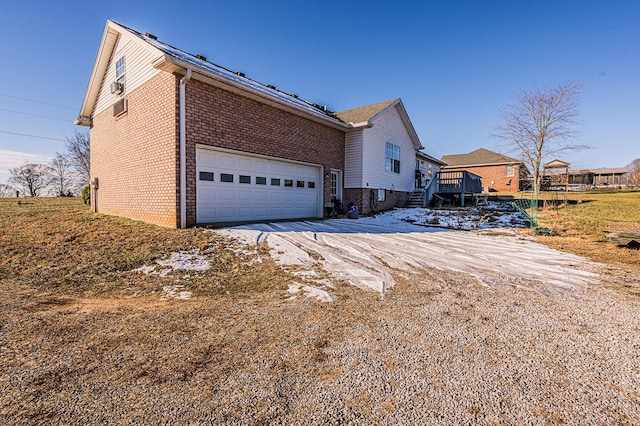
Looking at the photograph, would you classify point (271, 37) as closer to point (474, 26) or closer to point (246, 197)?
point (246, 197)

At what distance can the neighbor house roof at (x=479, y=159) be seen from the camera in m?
31.1

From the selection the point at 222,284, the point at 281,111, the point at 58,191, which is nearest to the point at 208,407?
the point at 222,284

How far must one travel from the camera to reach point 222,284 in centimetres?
419

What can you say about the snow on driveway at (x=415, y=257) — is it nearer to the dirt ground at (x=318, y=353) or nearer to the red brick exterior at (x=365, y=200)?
the dirt ground at (x=318, y=353)

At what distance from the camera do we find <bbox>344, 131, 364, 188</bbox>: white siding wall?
1318 centimetres

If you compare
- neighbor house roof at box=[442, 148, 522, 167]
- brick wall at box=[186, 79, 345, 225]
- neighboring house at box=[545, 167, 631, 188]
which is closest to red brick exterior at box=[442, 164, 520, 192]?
neighbor house roof at box=[442, 148, 522, 167]

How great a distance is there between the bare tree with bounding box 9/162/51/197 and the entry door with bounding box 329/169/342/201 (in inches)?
1515

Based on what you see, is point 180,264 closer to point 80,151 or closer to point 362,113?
point 362,113

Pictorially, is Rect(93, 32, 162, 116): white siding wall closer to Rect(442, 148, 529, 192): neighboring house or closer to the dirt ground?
the dirt ground

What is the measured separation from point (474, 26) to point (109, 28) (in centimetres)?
1380

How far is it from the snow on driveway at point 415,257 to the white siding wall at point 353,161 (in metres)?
5.28

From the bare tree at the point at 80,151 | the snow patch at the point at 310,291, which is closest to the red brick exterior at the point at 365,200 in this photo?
the snow patch at the point at 310,291

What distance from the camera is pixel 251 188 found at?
941cm

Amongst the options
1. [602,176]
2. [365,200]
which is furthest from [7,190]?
[602,176]
